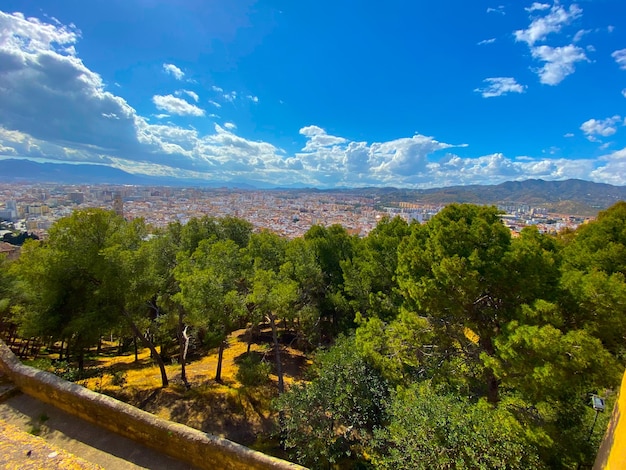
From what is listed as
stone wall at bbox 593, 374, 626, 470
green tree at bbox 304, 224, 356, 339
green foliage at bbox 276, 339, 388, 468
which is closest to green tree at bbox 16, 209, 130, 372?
green foliage at bbox 276, 339, 388, 468

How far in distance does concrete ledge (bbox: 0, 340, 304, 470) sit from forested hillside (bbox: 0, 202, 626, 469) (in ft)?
9.87

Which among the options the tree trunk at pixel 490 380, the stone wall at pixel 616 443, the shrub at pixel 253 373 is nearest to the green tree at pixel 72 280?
the shrub at pixel 253 373

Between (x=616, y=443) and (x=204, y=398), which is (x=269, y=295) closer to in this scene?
(x=204, y=398)

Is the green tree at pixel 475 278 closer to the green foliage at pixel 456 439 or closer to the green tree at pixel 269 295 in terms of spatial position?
the green foliage at pixel 456 439

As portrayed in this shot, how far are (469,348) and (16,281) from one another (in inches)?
678

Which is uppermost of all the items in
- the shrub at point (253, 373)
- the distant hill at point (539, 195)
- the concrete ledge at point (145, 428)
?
the distant hill at point (539, 195)

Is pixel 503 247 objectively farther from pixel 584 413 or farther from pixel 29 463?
pixel 29 463

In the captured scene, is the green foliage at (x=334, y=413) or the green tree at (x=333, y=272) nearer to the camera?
the green foliage at (x=334, y=413)

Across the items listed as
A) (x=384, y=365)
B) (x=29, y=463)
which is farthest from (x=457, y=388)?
(x=29, y=463)

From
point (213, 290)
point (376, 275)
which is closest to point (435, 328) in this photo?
point (376, 275)

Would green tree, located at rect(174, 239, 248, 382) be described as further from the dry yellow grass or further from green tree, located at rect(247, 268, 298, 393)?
the dry yellow grass

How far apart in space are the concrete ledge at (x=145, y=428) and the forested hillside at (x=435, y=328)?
3.01 meters

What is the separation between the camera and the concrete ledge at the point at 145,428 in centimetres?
393

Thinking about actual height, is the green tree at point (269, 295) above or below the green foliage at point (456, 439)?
above
